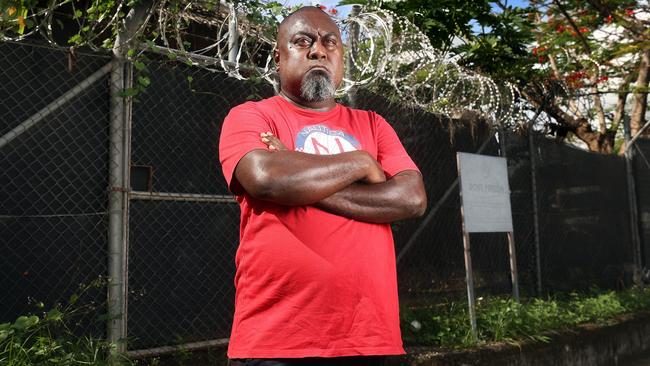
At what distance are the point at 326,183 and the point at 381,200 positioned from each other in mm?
248

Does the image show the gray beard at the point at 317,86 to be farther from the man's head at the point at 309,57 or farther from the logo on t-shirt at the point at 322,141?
the logo on t-shirt at the point at 322,141

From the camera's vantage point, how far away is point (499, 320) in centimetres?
587

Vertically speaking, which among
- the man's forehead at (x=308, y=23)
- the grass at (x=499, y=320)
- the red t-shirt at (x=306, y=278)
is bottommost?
the grass at (x=499, y=320)

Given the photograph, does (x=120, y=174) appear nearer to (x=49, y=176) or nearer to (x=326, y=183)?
(x=49, y=176)

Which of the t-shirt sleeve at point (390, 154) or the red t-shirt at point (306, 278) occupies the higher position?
the t-shirt sleeve at point (390, 154)

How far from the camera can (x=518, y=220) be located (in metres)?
7.28

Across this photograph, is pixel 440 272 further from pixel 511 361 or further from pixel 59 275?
pixel 59 275

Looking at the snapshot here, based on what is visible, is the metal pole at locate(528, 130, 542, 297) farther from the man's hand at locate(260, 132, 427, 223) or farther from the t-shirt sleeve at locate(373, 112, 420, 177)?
the man's hand at locate(260, 132, 427, 223)

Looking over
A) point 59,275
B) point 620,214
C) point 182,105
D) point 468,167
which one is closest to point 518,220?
point 468,167

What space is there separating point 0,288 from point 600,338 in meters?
5.62

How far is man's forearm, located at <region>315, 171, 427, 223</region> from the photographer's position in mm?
2145

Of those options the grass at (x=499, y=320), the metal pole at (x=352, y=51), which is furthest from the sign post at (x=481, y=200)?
the metal pole at (x=352, y=51)

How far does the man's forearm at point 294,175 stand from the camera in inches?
80.0

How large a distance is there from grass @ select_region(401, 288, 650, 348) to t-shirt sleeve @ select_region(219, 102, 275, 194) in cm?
354
